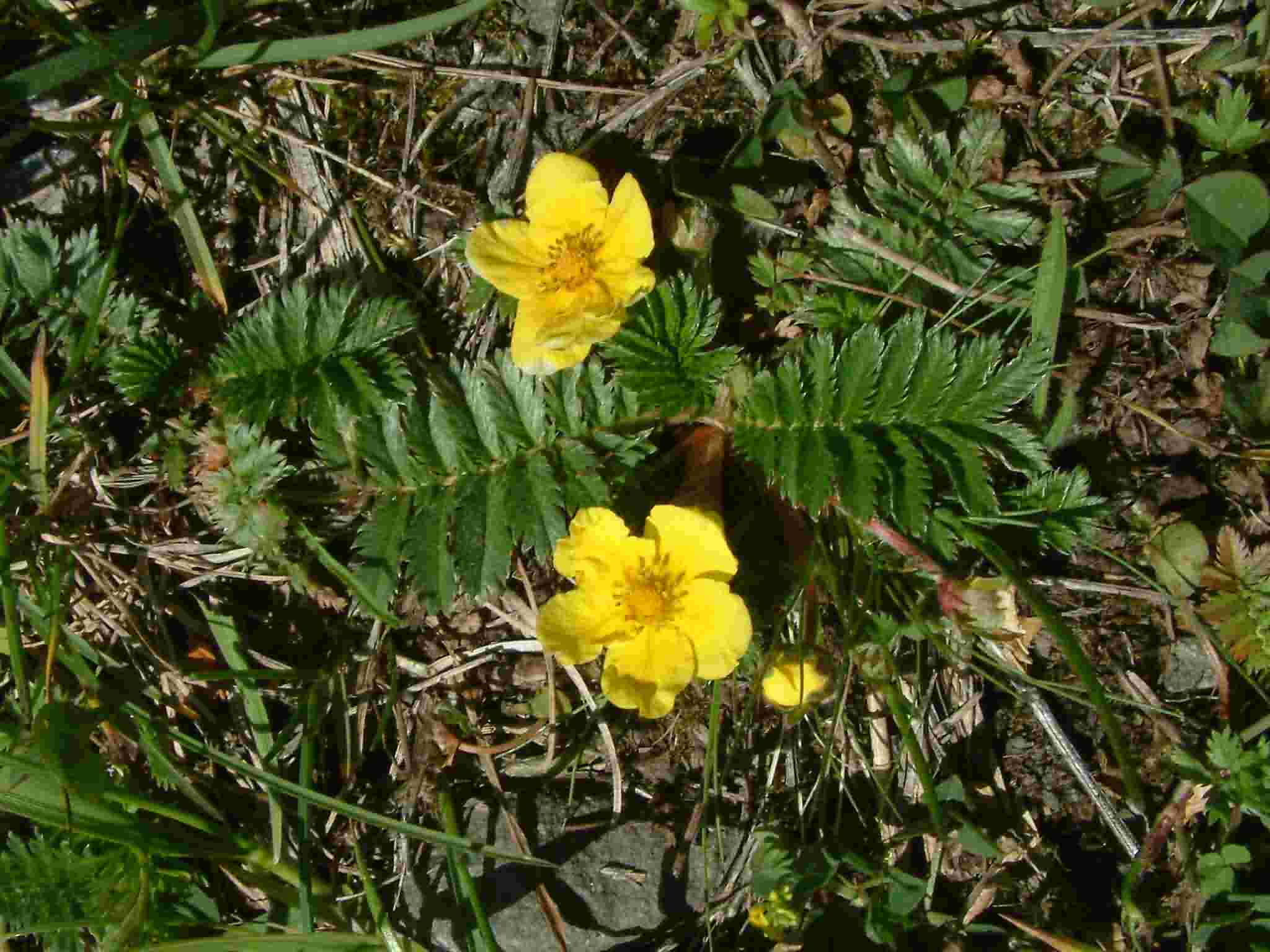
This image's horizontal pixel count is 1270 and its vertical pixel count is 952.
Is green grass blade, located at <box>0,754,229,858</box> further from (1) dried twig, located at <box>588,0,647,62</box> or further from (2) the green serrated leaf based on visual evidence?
(2) the green serrated leaf

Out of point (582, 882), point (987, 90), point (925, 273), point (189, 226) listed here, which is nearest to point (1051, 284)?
point (925, 273)

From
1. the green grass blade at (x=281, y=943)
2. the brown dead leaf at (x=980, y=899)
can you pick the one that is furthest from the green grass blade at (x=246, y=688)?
the brown dead leaf at (x=980, y=899)

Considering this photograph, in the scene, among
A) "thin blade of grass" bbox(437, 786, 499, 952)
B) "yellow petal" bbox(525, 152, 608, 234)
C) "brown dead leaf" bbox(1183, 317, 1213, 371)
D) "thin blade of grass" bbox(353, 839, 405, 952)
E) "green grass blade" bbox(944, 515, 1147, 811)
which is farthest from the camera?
"brown dead leaf" bbox(1183, 317, 1213, 371)

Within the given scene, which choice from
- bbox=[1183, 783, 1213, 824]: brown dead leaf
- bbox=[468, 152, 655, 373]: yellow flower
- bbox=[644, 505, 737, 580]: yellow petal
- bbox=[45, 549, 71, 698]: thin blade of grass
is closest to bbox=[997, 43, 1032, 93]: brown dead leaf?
bbox=[468, 152, 655, 373]: yellow flower

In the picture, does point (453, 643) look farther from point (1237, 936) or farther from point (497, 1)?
point (1237, 936)

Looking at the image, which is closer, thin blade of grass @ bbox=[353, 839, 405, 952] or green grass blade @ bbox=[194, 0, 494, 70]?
green grass blade @ bbox=[194, 0, 494, 70]

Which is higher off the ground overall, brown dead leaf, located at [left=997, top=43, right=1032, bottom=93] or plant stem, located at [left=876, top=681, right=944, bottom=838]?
brown dead leaf, located at [left=997, top=43, right=1032, bottom=93]

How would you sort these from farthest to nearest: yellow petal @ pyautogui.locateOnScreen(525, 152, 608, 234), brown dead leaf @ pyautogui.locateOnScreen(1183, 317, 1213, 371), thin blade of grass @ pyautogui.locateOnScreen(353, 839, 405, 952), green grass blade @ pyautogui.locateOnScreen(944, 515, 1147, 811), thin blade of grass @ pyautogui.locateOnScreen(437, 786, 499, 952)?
brown dead leaf @ pyautogui.locateOnScreen(1183, 317, 1213, 371) < thin blade of grass @ pyautogui.locateOnScreen(353, 839, 405, 952) < thin blade of grass @ pyautogui.locateOnScreen(437, 786, 499, 952) < yellow petal @ pyautogui.locateOnScreen(525, 152, 608, 234) < green grass blade @ pyautogui.locateOnScreen(944, 515, 1147, 811)

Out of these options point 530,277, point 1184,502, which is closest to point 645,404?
point 530,277
